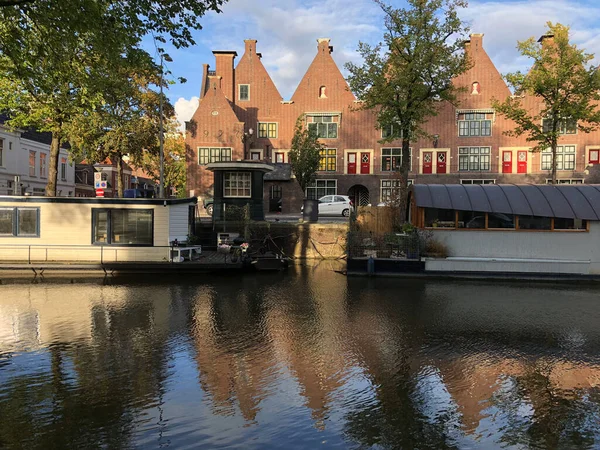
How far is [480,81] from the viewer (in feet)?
149

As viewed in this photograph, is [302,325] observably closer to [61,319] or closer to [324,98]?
[61,319]

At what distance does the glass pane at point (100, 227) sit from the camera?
778 inches

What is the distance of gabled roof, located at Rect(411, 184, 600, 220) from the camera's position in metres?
19.5

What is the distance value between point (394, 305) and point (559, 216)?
1062 centimetres

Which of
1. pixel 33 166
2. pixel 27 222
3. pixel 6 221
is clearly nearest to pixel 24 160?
pixel 33 166

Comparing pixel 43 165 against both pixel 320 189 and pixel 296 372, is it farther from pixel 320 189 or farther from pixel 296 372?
pixel 296 372

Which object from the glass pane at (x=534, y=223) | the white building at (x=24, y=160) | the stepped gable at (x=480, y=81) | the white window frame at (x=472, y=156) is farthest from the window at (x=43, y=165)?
the glass pane at (x=534, y=223)

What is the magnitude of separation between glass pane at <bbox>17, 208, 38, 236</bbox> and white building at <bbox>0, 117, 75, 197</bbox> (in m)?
17.5

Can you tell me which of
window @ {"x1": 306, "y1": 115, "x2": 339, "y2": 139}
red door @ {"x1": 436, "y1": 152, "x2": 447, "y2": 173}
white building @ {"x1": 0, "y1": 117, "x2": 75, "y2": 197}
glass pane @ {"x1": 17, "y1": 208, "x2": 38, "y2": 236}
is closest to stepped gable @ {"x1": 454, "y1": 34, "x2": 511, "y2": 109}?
red door @ {"x1": 436, "y1": 152, "x2": 447, "y2": 173}

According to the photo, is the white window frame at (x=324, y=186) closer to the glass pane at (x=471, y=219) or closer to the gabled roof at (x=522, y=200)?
the gabled roof at (x=522, y=200)

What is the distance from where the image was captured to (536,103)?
43.7 metres

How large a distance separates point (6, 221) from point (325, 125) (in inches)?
1298

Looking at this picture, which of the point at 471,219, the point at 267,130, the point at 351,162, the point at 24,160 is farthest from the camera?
the point at 267,130

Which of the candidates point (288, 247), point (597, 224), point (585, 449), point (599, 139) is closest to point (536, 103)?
point (599, 139)
